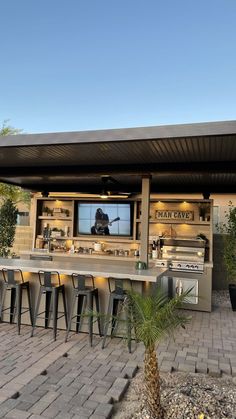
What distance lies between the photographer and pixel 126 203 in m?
8.00

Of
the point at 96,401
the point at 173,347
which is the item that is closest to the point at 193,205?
the point at 173,347

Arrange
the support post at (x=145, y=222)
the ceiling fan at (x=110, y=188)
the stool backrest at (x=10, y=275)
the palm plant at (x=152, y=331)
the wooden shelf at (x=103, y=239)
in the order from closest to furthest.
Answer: the palm plant at (x=152, y=331) → the stool backrest at (x=10, y=275) → the support post at (x=145, y=222) → the ceiling fan at (x=110, y=188) → the wooden shelf at (x=103, y=239)

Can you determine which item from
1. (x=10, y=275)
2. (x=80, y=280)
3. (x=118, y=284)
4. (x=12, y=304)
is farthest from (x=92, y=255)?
(x=118, y=284)

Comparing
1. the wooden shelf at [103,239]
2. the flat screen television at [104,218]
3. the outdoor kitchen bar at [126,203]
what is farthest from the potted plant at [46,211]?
the flat screen television at [104,218]

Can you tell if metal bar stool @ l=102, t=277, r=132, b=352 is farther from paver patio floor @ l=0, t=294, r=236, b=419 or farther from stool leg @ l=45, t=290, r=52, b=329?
stool leg @ l=45, t=290, r=52, b=329

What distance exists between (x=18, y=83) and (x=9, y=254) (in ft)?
18.3

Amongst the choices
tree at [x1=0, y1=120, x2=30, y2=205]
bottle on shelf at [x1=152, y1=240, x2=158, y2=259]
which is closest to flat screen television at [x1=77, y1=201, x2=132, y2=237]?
bottle on shelf at [x1=152, y1=240, x2=158, y2=259]

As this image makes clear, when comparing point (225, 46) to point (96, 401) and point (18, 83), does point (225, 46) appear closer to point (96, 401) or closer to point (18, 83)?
point (18, 83)

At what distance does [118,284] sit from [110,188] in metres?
4.79

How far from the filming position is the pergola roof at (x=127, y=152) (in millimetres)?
3670

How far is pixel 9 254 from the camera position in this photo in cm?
966

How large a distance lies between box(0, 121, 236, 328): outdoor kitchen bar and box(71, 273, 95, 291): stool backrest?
0.08m

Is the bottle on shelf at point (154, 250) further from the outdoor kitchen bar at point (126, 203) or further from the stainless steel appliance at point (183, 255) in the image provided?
the stainless steel appliance at point (183, 255)

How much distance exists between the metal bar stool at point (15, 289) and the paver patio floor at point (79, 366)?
8.9 inches
